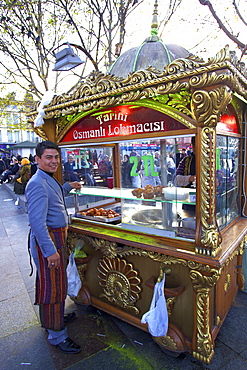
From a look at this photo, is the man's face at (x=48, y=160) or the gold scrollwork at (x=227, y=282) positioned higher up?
the man's face at (x=48, y=160)

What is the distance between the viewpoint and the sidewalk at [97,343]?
241 cm

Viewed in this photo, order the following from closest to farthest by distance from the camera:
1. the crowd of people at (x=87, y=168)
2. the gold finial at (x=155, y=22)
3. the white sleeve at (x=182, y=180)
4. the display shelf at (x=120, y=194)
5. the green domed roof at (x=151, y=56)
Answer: the display shelf at (x=120, y=194)
the white sleeve at (x=182, y=180)
the green domed roof at (x=151, y=56)
the gold finial at (x=155, y=22)
the crowd of people at (x=87, y=168)

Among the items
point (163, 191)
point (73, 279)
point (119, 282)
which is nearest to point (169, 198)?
point (163, 191)

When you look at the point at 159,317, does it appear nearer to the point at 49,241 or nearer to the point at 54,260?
the point at 54,260

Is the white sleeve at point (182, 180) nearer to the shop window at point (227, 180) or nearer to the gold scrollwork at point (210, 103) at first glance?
the shop window at point (227, 180)

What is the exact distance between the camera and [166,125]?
90.9 inches

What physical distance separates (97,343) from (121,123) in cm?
236

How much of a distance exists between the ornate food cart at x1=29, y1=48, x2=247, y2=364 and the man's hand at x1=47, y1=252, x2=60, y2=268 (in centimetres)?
60

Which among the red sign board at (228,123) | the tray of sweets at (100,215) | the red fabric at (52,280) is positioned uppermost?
the red sign board at (228,123)

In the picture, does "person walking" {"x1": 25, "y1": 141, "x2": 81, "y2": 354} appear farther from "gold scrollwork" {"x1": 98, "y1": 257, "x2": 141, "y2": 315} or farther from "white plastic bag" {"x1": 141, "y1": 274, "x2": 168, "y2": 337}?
"white plastic bag" {"x1": 141, "y1": 274, "x2": 168, "y2": 337}

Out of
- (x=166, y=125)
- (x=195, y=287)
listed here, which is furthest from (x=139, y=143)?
(x=195, y=287)

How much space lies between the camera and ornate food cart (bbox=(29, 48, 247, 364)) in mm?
2078

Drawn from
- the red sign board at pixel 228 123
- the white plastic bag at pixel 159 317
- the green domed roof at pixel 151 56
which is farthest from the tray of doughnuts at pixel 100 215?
the green domed roof at pixel 151 56

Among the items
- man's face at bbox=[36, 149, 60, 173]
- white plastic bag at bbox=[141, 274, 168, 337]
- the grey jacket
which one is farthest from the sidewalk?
man's face at bbox=[36, 149, 60, 173]
